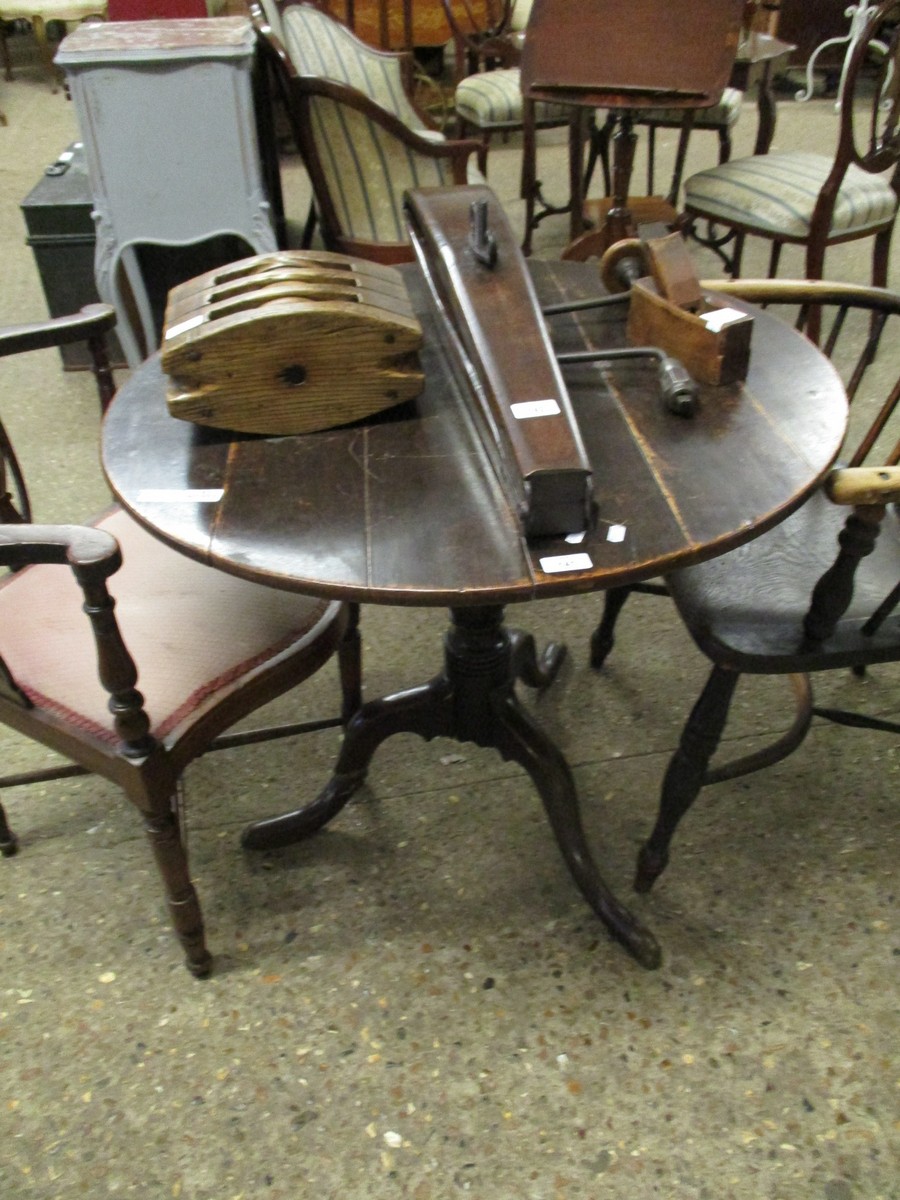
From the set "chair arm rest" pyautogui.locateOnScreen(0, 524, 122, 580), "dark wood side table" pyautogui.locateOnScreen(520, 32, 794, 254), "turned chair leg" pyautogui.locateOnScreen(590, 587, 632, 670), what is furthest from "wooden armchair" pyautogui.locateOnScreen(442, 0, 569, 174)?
"chair arm rest" pyautogui.locateOnScreen(0, 524, 122, 580)

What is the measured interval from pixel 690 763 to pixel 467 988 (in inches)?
18.9

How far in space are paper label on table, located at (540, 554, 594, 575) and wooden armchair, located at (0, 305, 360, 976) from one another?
0.46m

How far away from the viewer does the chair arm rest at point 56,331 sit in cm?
134

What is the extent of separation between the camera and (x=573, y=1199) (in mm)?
1184

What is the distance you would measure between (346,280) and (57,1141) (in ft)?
3.90

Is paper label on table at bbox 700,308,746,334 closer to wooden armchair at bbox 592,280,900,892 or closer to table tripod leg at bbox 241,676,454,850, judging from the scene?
wooden armchair at bbox 592,280,900,892

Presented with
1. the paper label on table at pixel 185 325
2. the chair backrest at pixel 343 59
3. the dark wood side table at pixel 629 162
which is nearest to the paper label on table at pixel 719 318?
the paper label on table at pixel 185 325

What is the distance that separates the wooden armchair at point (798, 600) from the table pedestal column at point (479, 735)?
0.10m

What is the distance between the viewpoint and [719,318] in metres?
1.12

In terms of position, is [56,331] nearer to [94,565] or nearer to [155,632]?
[155,632]

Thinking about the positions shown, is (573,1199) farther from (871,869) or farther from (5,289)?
(5,289)

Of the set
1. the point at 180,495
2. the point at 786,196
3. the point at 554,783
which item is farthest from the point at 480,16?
the point at 180,495

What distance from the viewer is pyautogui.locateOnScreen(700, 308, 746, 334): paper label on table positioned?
111cm

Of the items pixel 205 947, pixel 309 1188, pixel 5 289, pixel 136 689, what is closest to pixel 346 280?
pixel 136 689
